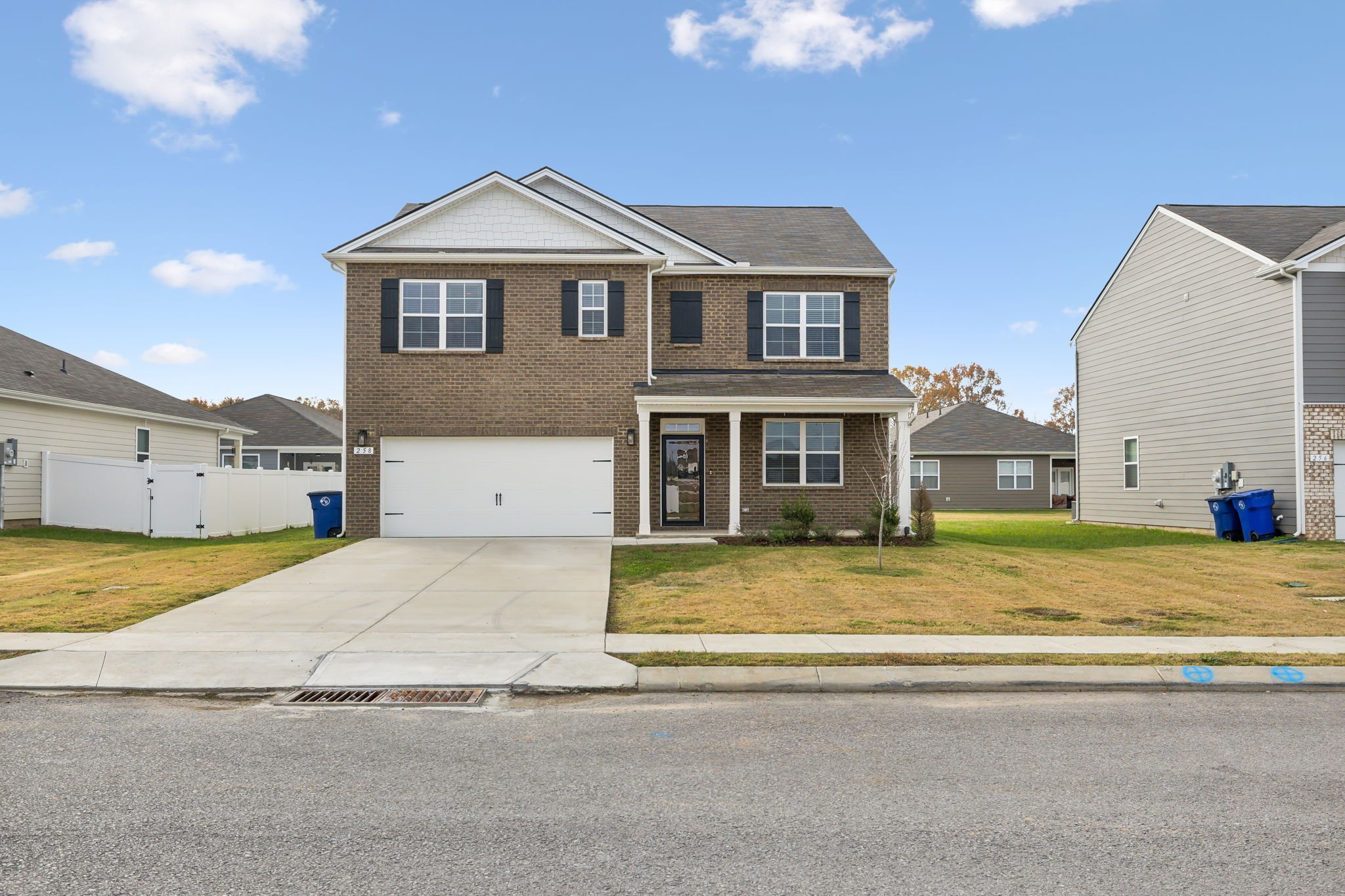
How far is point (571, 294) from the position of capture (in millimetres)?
18703

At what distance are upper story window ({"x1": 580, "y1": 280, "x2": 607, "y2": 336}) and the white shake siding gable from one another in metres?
14.5

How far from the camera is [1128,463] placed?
83.8 feet

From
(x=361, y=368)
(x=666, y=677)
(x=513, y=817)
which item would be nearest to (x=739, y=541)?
(x=361, y=368)

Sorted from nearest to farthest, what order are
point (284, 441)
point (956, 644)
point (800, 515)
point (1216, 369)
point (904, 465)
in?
point (956, 644)
point (800, 515)
point (904, 465)
point (1216, 369)
point (284, 441)

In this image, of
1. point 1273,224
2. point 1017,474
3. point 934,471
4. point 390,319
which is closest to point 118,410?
point 390,319

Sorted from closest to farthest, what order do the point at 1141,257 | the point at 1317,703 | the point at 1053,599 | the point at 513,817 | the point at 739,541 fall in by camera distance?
the point at 513,817
the point at 1317,703
the point at 1053,599
the point at 739,541
the point at 1141,257

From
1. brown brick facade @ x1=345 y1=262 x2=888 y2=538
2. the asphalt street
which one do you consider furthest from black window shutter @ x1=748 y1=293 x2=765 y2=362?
the asphalt street

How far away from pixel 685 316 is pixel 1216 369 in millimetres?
12830

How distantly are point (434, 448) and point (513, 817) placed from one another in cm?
1499

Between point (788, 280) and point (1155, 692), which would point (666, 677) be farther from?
point (788, 280)

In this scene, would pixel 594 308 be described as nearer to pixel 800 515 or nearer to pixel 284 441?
pixel 800 515

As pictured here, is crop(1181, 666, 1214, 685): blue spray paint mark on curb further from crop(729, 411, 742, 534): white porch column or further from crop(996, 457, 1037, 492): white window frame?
crop(996, 457, 1037, 492): white window frame

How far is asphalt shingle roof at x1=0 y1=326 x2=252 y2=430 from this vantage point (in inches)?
857

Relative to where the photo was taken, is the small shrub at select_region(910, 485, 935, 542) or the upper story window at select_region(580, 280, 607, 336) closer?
the small shrub at select_region(910, 485, 935, 542)
